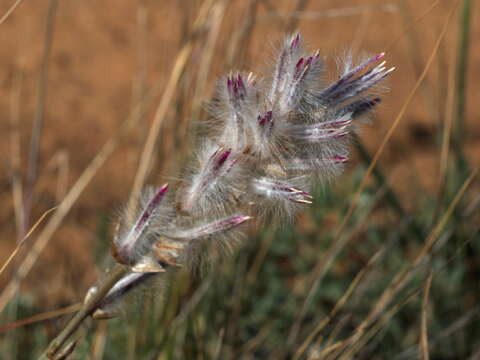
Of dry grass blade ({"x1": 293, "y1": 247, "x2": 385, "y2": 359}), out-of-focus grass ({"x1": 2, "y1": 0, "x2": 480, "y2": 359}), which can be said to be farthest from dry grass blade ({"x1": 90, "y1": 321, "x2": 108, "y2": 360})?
dry grass blade ({"x1": 293, "y1": 247, "x2": 385, "y2": 359})

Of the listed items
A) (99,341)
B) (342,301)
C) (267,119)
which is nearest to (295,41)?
(267,119)

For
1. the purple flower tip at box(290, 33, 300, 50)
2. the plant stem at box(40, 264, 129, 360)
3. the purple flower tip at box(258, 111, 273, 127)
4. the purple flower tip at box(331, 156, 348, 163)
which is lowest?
the plant stem at box(40, 264, 129, 360)

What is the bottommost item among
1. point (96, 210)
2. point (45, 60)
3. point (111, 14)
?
point (96, 210)

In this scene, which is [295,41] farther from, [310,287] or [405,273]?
[310,287]

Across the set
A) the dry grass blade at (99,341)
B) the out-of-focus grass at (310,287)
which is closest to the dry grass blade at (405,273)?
the out-of-focus grass at (310,287)

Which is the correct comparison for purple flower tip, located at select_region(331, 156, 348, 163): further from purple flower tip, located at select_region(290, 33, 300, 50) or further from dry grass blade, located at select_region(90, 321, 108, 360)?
dry grass blade, located at select_region(90, 321, 108, 360)


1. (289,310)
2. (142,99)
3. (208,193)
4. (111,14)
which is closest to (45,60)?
(142,99)

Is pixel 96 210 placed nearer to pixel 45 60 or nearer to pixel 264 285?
pixel 264 285

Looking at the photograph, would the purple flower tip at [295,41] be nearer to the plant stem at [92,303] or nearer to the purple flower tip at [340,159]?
the purple flower tip at [340,159]
